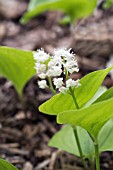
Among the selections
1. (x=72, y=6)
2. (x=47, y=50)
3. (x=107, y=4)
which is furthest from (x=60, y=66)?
(x=107, y=4)

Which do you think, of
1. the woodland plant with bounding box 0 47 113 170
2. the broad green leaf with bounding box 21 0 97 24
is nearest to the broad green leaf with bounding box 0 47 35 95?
the woodland plant with bounding box 0 47 113 170

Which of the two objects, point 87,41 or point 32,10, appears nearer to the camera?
point 87,41

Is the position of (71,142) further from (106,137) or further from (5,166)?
(5,166)

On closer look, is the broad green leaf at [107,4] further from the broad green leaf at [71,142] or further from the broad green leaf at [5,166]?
the broad green leaf at [5,166]

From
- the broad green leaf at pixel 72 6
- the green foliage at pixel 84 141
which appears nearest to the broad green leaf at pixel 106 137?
the green foliage at pixel 84 141

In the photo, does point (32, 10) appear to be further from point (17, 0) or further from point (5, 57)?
point (5, 57)

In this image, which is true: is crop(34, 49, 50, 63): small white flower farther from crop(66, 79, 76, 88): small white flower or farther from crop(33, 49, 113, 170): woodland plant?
crop(66, 79, 76, 88): small white flower

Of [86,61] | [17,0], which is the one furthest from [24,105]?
[17,0]
